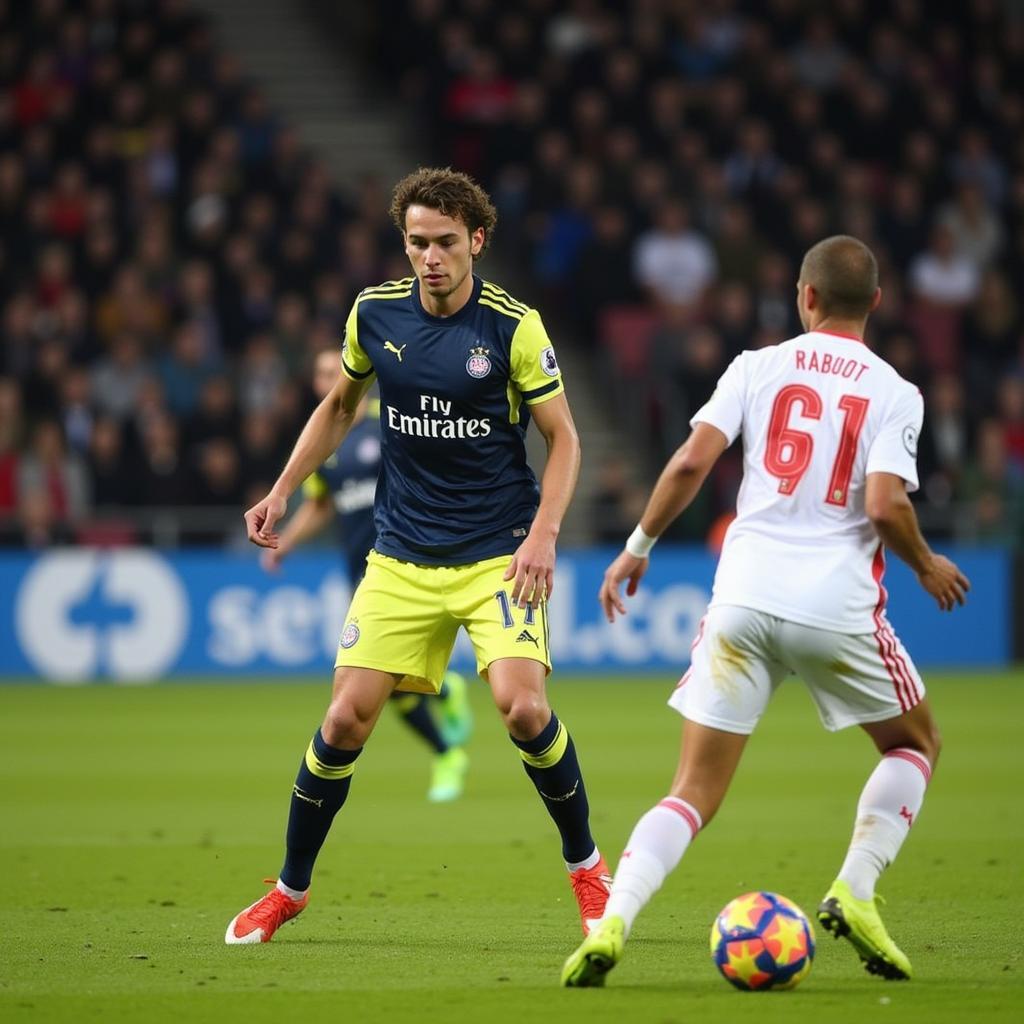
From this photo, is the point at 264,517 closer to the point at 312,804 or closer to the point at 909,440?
the point at 312,804

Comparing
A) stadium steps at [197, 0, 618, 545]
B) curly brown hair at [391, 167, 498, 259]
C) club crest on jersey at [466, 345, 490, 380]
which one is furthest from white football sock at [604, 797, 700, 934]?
stadium steps at [197, 0, 618, 545]

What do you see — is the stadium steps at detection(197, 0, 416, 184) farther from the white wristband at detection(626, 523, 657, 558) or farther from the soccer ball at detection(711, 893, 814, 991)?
the soccer ball at detection(711, 893, 814, 991)

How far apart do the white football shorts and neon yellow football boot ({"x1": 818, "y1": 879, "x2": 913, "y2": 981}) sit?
0.52m

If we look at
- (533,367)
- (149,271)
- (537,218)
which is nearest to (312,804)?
(533,367)

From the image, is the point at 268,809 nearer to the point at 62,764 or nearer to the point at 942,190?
the point at 62,764

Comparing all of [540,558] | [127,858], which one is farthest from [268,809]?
[540,558]

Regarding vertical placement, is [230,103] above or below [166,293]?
above

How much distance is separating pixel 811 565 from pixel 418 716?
17.3 ft

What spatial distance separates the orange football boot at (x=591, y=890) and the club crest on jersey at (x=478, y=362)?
1.76 metres

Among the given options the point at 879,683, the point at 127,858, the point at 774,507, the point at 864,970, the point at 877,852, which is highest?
the point at 774,507

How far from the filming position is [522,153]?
21344mm

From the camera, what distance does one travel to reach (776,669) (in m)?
5.72

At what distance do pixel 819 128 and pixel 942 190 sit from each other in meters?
1.61

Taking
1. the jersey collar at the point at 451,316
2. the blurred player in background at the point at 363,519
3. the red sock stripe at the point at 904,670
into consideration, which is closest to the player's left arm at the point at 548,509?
the jersey collar at the point at 451,316
